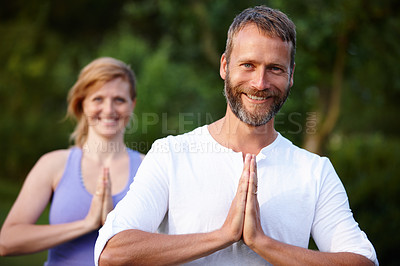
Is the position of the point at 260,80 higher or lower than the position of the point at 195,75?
lower

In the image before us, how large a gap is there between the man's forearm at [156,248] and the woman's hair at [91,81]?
167 cm

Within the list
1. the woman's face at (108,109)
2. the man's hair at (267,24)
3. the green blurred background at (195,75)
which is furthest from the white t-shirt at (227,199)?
the green blurred background at (195,75)

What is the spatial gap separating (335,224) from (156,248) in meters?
0.79

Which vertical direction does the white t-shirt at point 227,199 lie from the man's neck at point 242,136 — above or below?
below

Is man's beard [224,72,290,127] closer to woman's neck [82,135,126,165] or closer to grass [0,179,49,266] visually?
woman's neck [82,135,126,165]

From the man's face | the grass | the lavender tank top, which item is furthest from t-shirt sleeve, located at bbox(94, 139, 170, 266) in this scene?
the grass

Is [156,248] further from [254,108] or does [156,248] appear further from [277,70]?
[277,70]

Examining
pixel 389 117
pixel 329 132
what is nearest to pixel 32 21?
pixel 329 132

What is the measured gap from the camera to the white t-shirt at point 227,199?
2064 millimetres

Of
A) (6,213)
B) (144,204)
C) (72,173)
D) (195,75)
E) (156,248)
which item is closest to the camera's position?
(156,248)

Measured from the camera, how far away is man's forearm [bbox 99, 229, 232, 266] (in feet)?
6.32

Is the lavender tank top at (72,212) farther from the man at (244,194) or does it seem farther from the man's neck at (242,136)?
the man's neck at (242,136)

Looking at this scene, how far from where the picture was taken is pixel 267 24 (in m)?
2.19

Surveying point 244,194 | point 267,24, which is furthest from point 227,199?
point 267,24
